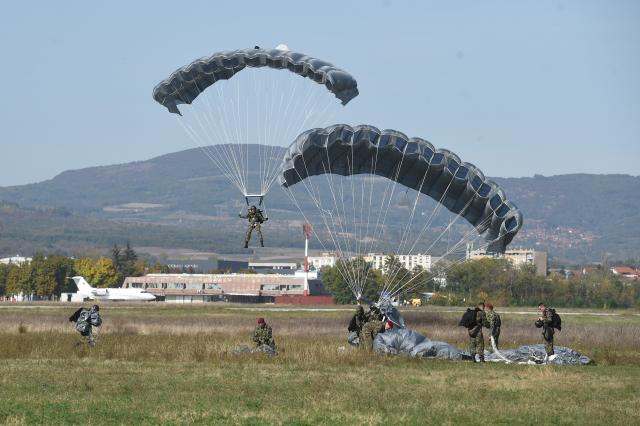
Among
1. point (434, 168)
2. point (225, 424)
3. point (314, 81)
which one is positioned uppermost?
point (314, 81)

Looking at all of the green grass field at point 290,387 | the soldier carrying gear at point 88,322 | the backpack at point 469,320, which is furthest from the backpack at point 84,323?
the backpack at point 469,320

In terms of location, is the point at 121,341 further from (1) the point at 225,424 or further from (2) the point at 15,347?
(1) the point at 225,424

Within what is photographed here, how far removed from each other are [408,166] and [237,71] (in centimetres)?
468

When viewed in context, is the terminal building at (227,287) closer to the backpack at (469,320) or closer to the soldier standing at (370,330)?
the soldier standing at (370,330)

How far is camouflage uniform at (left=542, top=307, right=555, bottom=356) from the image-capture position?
2286cm

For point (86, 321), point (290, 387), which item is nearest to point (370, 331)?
point (86, 321)

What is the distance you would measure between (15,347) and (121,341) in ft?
10.9

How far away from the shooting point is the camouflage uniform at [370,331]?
24109mm

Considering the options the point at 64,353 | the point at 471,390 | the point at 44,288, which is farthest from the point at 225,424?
the point at 44,288

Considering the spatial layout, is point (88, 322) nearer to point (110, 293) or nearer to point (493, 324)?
point (493, 324)

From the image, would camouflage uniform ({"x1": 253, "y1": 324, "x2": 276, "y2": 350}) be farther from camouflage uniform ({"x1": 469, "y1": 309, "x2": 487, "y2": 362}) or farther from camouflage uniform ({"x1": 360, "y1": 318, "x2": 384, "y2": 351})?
camouflage uniform ({"x1": 469, "y1": 309, "x2": 487, "y2": 362})

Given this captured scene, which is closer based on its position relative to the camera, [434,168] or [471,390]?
[471,390]

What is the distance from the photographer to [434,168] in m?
28.4

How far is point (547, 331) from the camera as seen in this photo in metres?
22.9
